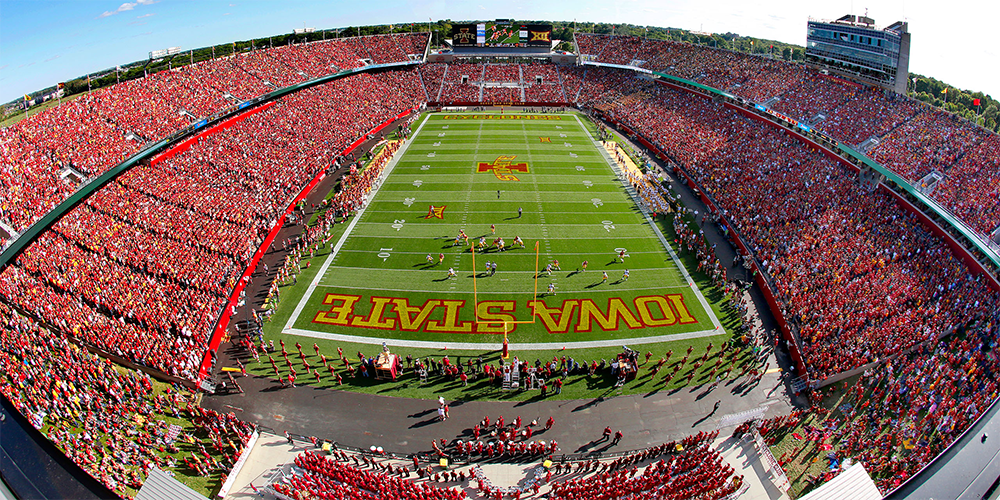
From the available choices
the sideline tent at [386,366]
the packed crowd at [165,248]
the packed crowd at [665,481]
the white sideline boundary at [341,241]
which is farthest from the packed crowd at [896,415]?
the packed crowd at [165,248]

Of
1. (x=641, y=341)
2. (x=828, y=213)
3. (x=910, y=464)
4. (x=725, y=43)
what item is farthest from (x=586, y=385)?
(x=725, y=43)

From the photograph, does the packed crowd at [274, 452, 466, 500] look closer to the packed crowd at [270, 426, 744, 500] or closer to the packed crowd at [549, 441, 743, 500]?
the packed crowd at [270, 426, 744, 500]

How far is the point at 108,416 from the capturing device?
16484mm

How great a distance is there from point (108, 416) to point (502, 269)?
1765 cm

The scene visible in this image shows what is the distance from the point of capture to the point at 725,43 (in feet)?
381

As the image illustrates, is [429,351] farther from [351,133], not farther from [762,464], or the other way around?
[351,133]

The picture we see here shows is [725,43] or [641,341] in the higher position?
[725,43]

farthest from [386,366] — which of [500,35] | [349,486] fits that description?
[500,35]

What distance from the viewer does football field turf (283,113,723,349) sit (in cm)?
2269

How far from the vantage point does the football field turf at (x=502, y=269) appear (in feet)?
74.4

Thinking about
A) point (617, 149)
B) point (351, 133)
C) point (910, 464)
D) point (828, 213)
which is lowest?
point (910, 464)

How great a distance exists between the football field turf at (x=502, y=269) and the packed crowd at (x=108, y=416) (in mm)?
5791

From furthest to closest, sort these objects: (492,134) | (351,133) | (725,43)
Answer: (725,43) < (492,134) < (351,133)

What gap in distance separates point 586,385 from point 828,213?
1973cm
